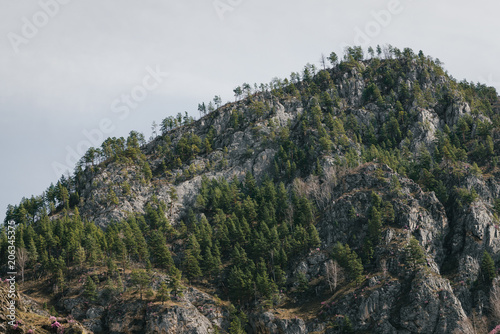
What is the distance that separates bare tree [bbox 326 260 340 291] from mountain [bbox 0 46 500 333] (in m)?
0.58

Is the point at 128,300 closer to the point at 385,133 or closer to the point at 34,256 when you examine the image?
the point at 34,256

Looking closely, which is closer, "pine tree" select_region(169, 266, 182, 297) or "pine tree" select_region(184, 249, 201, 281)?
"pine tree" select_region(169, 266, 182, 297)

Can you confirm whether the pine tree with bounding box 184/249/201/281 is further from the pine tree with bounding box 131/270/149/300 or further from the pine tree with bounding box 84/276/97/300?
the pine tree with bounding box 84/276/97/300

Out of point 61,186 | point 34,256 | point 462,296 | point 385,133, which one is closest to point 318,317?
point 462,296

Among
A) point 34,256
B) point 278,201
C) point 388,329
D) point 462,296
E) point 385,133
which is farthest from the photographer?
point 385,133

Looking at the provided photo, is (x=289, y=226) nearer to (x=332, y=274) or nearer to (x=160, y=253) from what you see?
(x=332, y=274)

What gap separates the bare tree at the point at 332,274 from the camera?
10531cm

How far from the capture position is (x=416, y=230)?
379 feet

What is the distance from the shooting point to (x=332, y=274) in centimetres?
10712

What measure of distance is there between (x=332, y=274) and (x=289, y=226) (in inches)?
1052

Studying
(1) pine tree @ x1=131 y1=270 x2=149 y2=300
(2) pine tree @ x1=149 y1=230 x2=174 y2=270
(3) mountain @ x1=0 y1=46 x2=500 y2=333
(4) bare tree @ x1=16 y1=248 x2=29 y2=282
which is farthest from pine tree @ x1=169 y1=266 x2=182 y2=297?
(4) bare tree @ x1=16 y1=248 x2=29 y2=282

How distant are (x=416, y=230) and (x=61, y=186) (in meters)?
132

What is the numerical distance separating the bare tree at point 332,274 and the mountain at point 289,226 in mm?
584

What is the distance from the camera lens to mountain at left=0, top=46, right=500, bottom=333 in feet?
319
